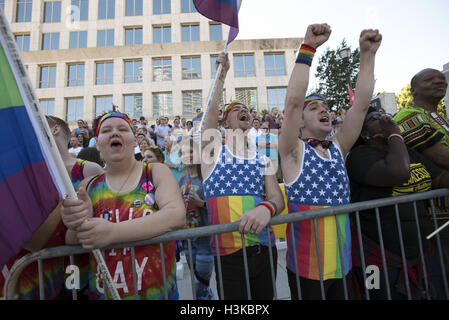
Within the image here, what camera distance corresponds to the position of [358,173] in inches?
88.0

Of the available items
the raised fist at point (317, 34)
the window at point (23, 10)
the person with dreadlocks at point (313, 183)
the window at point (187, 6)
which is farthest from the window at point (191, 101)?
the raised fist at point (317, 34)

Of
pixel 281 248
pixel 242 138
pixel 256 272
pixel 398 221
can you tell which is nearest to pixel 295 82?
pixel 242 138

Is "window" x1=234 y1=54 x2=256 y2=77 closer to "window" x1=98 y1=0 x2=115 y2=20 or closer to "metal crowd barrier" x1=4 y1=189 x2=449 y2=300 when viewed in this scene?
"window" x1=98 y1=0 x2=115 y2=20

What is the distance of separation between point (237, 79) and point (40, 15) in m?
21.3

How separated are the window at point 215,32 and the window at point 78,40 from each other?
42.7ft

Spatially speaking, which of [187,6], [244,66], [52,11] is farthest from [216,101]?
[52,11]

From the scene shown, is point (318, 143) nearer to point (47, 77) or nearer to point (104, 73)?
point (104, 73)

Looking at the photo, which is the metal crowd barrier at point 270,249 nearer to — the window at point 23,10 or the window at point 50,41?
the window at point 50,41

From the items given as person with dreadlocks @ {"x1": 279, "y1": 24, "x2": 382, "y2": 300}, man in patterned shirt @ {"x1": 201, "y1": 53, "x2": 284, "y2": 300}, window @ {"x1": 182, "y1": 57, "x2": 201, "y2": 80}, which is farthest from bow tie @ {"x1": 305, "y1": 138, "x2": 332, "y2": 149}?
window @ {"x1": 182, "y1": 57, "x2": 201, "y2": 80}

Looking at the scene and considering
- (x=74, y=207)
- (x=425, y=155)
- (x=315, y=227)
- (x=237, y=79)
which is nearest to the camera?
(x=74, y=207)

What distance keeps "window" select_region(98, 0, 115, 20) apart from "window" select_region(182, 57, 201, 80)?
9.51 meters

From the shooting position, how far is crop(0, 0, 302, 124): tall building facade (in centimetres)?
2505

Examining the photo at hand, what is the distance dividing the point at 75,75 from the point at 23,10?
9.84 m
